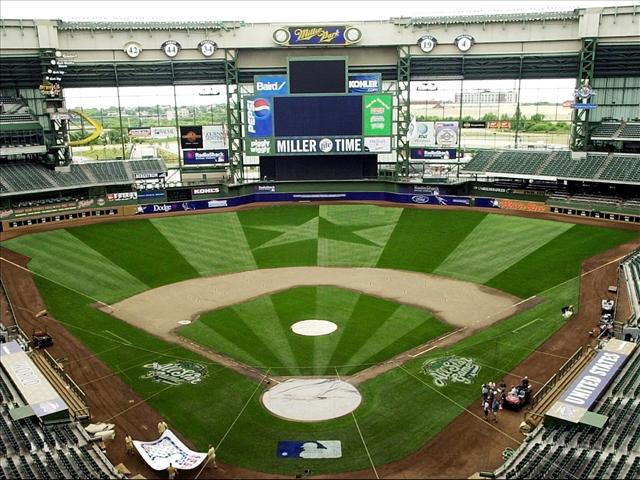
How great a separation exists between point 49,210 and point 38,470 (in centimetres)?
5167

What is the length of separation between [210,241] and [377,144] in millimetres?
26539

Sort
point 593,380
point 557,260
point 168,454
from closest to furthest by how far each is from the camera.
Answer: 1. point 168,454
2. point 593,380
3. point 557,260

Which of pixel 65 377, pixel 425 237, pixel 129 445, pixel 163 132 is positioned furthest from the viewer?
pixel 163 132

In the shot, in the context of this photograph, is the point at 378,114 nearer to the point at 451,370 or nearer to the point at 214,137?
the point at 214,137

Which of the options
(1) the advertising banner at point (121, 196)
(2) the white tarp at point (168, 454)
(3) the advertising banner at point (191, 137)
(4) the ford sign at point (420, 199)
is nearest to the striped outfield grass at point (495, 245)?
(4) the ford sign at point (420, 199)

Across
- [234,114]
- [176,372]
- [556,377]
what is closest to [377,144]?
[234,114]

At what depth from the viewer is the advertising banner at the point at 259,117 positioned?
2872 inches

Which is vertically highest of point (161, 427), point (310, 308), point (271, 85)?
point (271, 85)

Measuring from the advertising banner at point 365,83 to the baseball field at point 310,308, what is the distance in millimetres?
15422

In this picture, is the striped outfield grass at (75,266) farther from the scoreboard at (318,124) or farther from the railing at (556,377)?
the railing at (556,377)

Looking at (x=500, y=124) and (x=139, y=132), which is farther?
(x=139, y=132)

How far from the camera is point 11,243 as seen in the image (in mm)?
58188

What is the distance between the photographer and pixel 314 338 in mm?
35781

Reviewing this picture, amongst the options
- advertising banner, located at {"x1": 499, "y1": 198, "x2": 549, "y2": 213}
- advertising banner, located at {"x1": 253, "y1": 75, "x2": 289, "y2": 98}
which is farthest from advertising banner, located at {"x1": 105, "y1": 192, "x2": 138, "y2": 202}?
advertising banner, located at {"x1": 499, "y1": 198, "x2": 549, "y2": 213}
